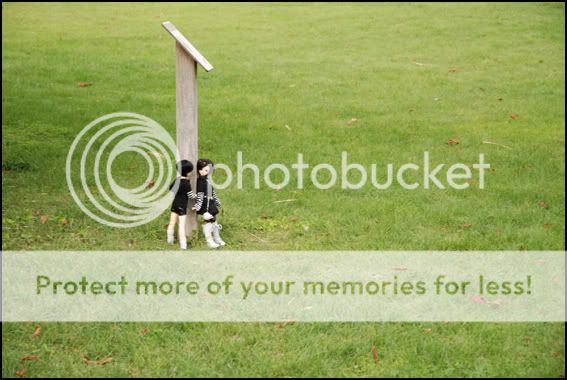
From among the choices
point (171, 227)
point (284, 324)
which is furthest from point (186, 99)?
point (284, 324)

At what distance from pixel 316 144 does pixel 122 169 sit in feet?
10.6

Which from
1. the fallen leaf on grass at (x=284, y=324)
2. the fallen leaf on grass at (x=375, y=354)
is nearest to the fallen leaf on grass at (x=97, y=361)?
the fallen leaf on grass at (x=284, y=324)

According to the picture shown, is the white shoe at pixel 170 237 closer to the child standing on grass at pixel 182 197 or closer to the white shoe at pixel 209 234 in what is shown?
the child standing on grass at pixel 182 197

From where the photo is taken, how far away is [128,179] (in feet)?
32.3

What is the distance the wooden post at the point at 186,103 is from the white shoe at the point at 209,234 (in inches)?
17.7

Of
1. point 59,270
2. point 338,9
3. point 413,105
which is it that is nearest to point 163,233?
point 59,270

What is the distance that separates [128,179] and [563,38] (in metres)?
15.7

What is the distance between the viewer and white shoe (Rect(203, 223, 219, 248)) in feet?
24.3

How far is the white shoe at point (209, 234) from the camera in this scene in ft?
24.3

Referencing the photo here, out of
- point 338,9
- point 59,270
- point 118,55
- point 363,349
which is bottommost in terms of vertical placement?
point 363,349

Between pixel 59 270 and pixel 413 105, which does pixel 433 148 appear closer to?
pixel 413 105

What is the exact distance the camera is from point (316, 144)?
11.5 meters

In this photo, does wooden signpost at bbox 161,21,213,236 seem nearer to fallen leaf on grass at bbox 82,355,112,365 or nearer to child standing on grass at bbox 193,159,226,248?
child standing on grass at bbox 193,159,226,248

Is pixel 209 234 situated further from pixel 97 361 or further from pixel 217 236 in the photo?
pixel 97 361
